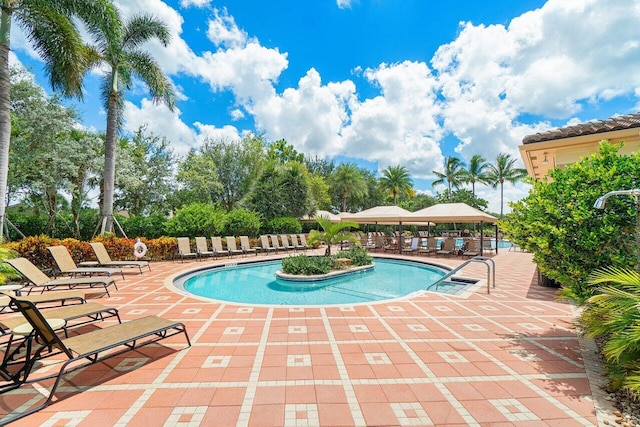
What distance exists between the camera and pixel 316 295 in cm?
857

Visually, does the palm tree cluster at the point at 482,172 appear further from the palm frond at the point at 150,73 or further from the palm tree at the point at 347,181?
the palm frond at the point at 150,73

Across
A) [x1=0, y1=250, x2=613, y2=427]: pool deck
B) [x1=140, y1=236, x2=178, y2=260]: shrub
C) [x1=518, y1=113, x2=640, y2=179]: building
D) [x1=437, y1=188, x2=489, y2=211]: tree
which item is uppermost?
[x1=437, y1=188, x2=489, y2=211]: tree

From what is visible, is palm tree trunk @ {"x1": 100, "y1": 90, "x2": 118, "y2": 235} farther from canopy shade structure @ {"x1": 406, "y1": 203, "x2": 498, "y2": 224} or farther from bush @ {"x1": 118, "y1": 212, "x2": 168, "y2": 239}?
canopy shade structure @ {"x1": 406, "y1": 203, "x2": 498, "y2": 224}

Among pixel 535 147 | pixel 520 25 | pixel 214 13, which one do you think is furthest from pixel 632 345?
pixel 214 13

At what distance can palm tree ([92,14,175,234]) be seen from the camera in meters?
13.3

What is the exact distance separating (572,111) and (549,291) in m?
8.15

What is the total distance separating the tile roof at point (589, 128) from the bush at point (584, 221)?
240cm

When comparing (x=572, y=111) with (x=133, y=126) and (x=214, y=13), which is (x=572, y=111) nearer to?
(x=214, y=13)

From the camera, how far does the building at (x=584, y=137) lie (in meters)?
5.62

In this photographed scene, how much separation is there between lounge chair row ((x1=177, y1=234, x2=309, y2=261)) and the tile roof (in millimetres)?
12961

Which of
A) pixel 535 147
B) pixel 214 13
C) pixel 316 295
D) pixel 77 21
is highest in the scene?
pixel 214 13

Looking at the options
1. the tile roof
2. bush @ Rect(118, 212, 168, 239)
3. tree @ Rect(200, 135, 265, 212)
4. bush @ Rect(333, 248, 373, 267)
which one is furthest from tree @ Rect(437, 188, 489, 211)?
bush @ Rect(118, 212, 168, 239)

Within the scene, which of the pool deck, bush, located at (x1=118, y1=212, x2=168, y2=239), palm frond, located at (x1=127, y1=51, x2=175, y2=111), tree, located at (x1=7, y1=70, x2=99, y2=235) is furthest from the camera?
bush, located at (x1=118, y1=212, x2=168, y2=239)

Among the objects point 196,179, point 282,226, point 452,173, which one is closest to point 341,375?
point 282,226
